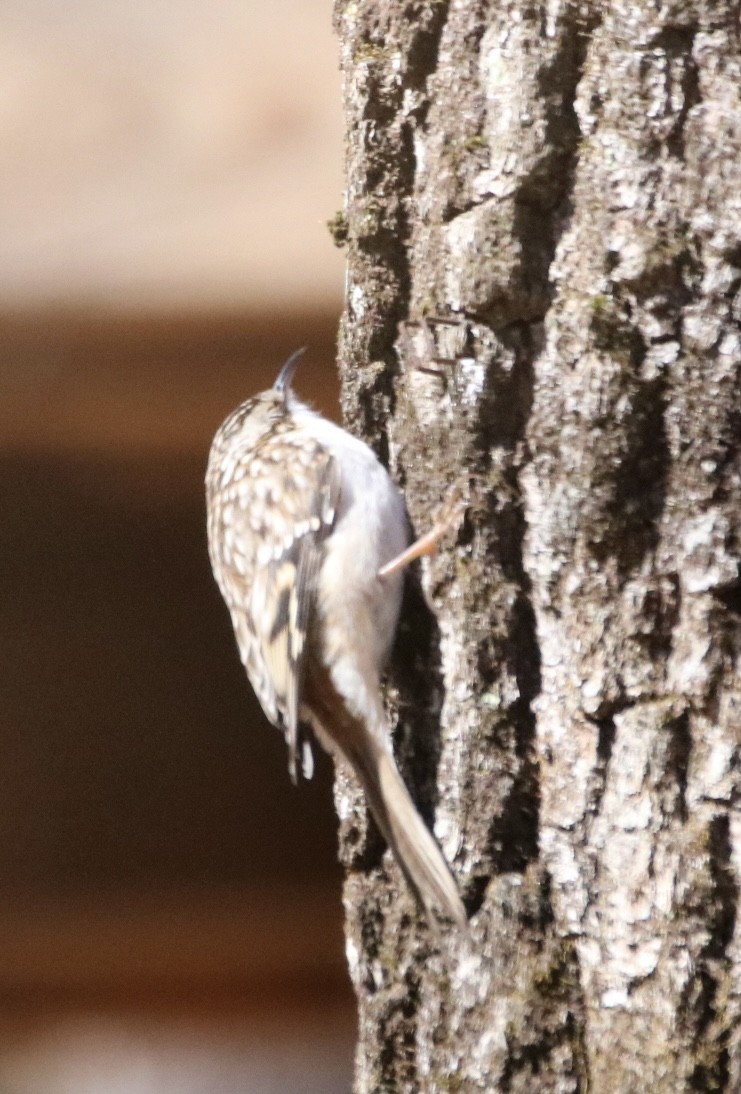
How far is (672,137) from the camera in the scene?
37.3 inches

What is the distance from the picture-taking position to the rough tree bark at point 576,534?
94 centimetres

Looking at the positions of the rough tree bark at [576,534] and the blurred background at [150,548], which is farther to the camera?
the blurred background at [150,548]

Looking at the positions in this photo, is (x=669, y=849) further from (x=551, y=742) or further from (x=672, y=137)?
(x=672, y=137)

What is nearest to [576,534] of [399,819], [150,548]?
[399,819]

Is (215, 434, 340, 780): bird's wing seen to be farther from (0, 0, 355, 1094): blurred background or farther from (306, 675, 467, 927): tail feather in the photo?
(0, 0, 355, 1094): blurred background

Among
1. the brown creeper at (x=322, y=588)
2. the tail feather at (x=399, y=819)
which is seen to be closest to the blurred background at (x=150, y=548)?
the brown creeper at (x=322, y=588)

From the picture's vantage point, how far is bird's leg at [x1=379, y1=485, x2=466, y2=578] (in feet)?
3.45

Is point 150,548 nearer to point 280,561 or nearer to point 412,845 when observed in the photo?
point 280,561

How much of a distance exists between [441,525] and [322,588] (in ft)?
0.75

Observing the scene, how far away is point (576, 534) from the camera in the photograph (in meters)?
0.99

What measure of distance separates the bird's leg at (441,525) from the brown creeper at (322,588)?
0.4 inches

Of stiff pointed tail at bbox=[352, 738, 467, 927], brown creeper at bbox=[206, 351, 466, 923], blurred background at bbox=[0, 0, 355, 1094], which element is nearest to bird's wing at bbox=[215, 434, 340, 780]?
brown creeper at bbox=[206, 351, 466, 923]

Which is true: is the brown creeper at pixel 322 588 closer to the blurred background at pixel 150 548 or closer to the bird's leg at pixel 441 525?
the bird's leg at pixel 441 525

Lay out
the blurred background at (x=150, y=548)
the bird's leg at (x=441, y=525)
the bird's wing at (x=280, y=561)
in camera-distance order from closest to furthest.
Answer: the bird's leg at (x=441, y=525), the bird's wing at (x=280, y=561), the blurred background at (x=150, y=548)
